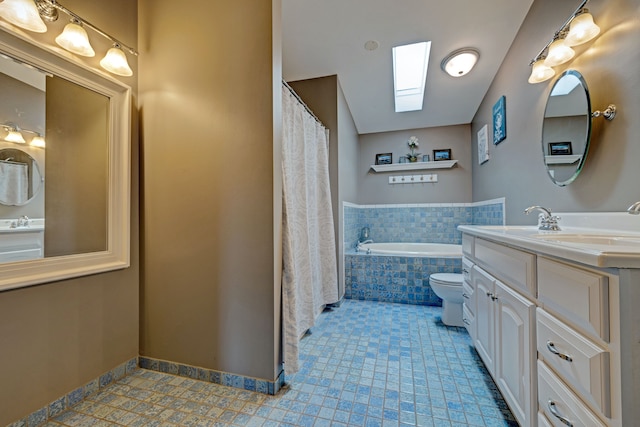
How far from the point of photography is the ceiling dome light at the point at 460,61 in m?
2.39

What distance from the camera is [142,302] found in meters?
1.60

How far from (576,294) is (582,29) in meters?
1.40

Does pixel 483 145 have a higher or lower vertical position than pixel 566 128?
higher

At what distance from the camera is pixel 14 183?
1.13m

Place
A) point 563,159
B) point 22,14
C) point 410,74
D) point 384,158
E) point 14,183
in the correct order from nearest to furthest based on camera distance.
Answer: point 22,14, point 14,183, point 563,159, point 410,74, point 384,158

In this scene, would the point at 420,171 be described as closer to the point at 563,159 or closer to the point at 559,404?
the point at 563,159

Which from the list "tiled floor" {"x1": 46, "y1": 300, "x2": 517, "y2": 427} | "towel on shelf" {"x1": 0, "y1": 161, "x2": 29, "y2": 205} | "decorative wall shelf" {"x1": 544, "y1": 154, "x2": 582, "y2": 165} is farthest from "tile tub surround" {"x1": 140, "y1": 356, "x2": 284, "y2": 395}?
"decorative wall shelf" {"x1": 544, "y1": 154, "x2": 582, "y2": 165}

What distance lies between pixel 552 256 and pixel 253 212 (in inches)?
50.3

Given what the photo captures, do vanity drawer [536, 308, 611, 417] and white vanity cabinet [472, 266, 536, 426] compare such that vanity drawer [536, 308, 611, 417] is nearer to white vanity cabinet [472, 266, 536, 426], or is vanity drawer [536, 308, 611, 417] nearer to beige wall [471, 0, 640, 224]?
white vanity cabinet [472, 266, 536, 426]

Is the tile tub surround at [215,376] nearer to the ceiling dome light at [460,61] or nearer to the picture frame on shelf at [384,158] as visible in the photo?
the ceiling dome light at [460,61]

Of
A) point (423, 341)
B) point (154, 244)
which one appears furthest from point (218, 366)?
point (423, 341)

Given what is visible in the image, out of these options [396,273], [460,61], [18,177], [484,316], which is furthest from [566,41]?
[18,177]

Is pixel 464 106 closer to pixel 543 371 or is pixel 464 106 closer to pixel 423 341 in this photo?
pixel 423 341

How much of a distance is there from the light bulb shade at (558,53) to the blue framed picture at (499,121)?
3.19 feet
